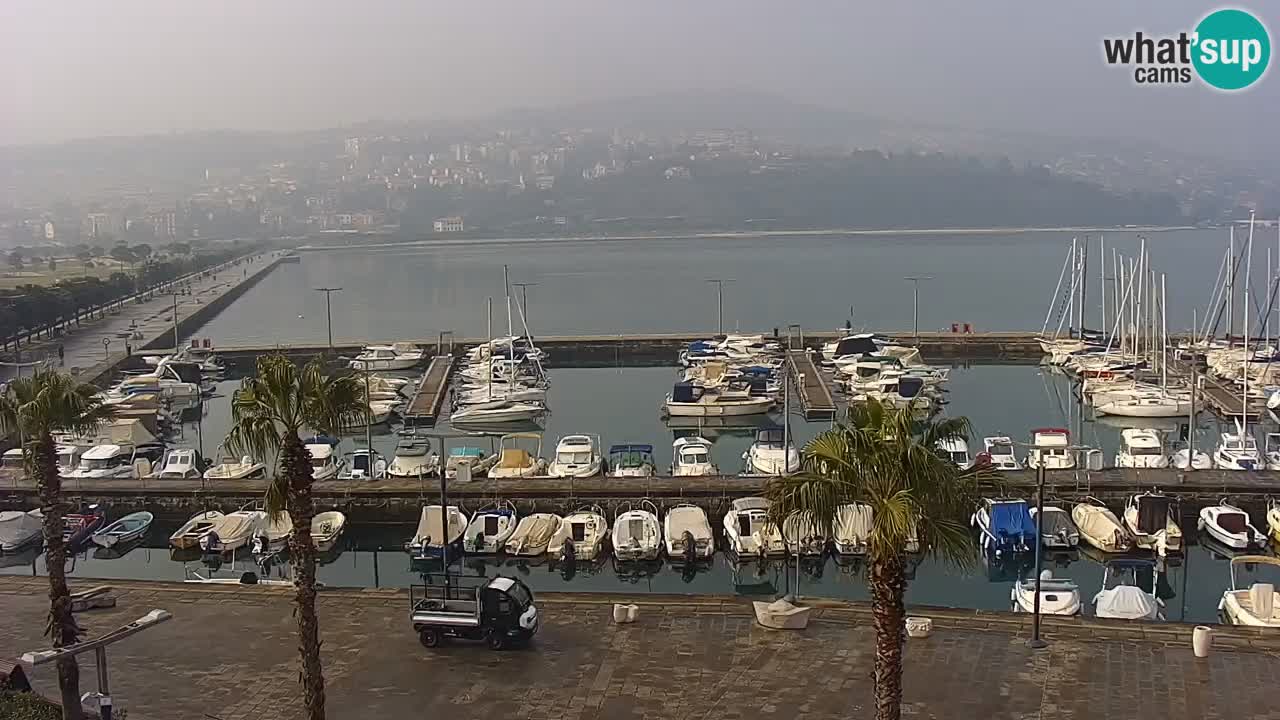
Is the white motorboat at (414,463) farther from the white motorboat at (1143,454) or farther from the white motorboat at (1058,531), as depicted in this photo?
the white motorboat at (1143,454)

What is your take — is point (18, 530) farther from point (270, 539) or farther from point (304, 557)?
point (304, 557)

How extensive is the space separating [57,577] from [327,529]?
32.3ft

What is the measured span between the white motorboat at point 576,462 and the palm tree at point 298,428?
544 inches

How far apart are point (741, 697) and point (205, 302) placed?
67493mm

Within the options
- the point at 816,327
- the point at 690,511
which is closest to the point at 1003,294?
the point at 816,327

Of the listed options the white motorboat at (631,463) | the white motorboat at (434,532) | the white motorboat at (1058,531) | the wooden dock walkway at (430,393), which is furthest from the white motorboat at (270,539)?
the wooden dock walkway at (430,393)

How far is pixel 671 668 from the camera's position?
10.3m

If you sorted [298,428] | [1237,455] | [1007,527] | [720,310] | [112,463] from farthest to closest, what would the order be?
[720,310] < [112,463] < [1237,455] < [1007,527] < [298,428]

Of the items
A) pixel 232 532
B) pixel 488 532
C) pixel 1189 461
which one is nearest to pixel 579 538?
pixel 488 532

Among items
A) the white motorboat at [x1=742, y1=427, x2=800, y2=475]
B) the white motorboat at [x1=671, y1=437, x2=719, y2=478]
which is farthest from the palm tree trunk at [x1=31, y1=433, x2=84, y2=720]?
the white motorboat at [x1=742, y1=427, x2=800, y2=475]

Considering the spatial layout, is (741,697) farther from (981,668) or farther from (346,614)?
(346,614)

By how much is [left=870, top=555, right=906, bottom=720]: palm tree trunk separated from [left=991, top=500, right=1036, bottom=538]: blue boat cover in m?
11.3

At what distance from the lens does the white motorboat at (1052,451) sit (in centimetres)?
2164

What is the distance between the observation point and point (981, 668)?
10133mm
